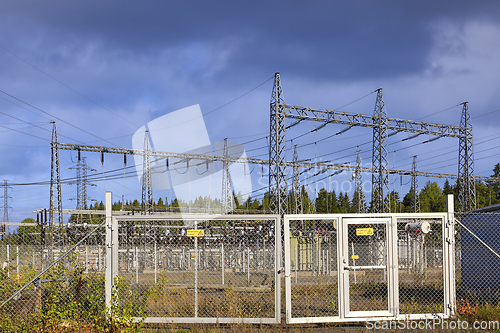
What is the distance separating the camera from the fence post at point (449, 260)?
8.16 meters

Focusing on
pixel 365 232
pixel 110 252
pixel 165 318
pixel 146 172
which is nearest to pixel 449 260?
pixel 365 232

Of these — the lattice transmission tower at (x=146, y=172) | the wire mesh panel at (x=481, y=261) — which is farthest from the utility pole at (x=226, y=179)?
the wire mesh panel at (x=481, y=261)

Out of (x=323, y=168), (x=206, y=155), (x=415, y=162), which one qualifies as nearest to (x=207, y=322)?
(x=206, y=155)

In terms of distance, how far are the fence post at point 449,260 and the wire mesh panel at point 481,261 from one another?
1.99 m

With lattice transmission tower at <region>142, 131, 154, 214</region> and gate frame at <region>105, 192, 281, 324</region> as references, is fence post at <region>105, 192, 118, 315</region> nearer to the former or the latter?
gate frame at <region>105, 192, 281, 324</region>

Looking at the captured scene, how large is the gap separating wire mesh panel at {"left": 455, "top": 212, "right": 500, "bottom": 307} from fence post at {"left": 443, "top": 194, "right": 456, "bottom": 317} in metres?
1.99

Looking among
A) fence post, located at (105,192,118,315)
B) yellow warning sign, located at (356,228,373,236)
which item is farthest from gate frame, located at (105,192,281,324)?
yellow warning sign, located at (356,228,373,236)

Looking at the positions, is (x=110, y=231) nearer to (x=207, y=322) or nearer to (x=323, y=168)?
(x=207, y=322)

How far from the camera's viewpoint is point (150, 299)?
1048cm

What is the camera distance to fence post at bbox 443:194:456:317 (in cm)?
816

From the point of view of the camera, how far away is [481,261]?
1075cm

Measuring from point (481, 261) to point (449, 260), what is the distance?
333 cm

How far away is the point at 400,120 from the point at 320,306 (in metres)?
20.3

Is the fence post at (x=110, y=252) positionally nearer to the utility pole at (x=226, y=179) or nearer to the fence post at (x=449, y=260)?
the fence post at (x=449, y=260)
